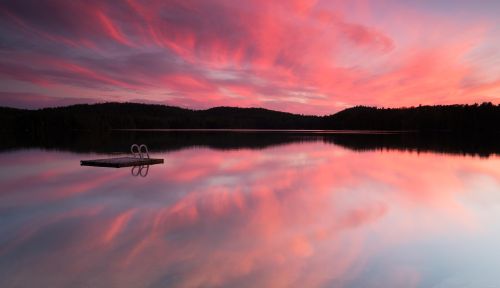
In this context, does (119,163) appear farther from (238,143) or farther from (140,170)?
(238,143)

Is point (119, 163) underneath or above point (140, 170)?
above

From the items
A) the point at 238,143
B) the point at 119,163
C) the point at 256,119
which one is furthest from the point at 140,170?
the point at 256,119

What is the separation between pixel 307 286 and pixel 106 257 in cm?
280

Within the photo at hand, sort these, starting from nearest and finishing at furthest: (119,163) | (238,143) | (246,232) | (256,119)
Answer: (246,232)
(119,163)
(238,143)
(256,119)

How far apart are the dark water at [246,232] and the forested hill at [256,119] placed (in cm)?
7284

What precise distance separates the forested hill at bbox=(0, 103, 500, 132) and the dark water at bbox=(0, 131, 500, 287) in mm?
72836

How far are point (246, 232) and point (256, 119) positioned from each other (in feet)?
421

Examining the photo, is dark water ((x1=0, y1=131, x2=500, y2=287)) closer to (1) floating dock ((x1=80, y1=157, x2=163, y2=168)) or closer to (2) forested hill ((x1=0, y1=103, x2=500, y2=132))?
(1) floating dock ((x1=80, y1=157, x2=163, y2=168))

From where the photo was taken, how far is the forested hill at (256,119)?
78.1 m

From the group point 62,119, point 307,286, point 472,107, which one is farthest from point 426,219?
point 62,119

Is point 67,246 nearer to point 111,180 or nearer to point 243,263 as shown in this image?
point 243,263

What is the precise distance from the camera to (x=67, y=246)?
6.27 metres

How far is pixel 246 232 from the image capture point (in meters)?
7.24

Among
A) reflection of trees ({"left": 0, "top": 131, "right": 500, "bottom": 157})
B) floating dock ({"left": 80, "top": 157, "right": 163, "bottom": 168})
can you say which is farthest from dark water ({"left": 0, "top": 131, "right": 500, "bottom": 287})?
reflection of trees ({"left": 0, "top": 131, "right": 500, "bottom": 157})
